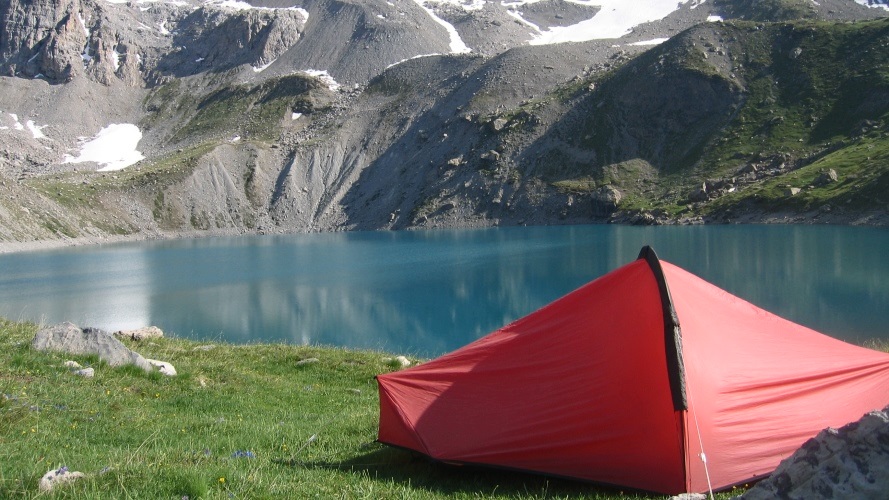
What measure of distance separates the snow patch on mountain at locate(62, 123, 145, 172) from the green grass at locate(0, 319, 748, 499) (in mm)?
142425

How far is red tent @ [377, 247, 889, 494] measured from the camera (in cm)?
668

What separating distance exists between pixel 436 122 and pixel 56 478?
119 metres

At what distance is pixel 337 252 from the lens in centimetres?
7106

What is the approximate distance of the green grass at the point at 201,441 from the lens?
5.24 m

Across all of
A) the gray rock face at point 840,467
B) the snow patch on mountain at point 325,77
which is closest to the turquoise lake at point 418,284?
the gray rock face at point 840,467

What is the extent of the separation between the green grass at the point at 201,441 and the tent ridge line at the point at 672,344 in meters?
1.02

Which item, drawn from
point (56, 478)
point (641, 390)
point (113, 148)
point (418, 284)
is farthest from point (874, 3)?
point (56, 478)

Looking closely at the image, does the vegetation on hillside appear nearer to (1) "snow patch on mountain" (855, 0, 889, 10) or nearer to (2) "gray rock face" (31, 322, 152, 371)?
(1) "snow patch on mountain" (855, 0, 889, 10)

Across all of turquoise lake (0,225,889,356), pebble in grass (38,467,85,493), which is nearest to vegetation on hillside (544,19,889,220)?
turquoise lake (0,225,889,356)

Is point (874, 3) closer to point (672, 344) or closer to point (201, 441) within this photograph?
point (672, 344)

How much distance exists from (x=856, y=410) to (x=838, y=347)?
96 cm

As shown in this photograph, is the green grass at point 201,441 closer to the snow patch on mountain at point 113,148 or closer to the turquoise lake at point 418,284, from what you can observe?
the turquoise lake at point 418,284

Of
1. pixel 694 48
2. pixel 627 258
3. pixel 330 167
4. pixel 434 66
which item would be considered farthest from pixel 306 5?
pixel 627 258

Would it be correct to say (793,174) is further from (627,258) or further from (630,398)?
(630,398)
